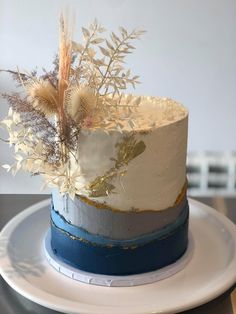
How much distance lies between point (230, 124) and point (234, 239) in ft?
2.40

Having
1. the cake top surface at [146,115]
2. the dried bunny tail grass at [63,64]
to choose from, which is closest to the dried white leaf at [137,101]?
the cake top surface at [146,115]

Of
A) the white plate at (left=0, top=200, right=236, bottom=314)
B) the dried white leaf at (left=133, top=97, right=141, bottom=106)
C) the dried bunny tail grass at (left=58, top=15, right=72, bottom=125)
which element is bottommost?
the white plate at (left=0, top=200, right=236, bottom=314)

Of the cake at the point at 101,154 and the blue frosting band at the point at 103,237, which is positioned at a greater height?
the cake at the point at 101,154

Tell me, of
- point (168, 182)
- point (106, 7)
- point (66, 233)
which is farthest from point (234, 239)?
point (106, 7)

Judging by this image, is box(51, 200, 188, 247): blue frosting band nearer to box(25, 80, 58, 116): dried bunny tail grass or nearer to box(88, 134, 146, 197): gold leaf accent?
box(88, 134, 146, 197): gold leaf accent

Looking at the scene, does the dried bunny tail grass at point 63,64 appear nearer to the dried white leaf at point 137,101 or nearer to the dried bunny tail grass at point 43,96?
the dried bunny tail grass at point 43,96

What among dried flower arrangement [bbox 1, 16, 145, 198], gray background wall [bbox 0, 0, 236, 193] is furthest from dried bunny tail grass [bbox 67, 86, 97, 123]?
gray background wall [bbox 0, 0, 236, 193]

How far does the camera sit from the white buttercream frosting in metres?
0.75

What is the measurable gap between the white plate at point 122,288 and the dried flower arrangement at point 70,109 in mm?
146

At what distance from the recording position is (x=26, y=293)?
75 cm

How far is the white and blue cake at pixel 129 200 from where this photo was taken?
75 centimetres

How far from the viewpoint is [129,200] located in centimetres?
77

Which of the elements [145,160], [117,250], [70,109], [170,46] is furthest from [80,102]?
[170,46]

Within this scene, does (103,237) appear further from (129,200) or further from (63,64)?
(63,64)
